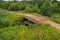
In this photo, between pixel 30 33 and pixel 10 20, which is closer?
pixel 30 33

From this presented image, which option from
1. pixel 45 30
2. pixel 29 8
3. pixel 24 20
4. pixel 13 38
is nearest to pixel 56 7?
pixel 29 8

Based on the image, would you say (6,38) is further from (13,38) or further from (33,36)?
(33,36)

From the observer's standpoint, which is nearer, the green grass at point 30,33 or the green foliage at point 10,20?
the green grass at point 30,33

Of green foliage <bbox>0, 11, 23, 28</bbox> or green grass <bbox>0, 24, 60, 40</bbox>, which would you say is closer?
green grass <bbox>0, 24, 60, 40</bbox>

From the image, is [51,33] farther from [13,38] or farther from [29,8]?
[29,8]

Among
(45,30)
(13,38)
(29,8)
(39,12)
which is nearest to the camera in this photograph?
(13,38)

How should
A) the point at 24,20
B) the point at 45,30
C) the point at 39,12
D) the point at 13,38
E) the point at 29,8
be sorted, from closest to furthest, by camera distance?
the point at 13,38
the point at 45,30
the point at 24,20
the point at 39,12
the point at 29,8

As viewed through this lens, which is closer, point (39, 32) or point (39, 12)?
point (39, 32)
